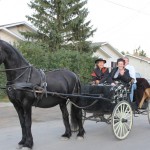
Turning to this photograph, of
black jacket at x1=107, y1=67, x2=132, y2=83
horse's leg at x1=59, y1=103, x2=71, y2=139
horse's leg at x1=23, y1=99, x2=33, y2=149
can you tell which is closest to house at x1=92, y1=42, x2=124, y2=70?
black jacket at x1=107, y1=67, x2=132, y2=83

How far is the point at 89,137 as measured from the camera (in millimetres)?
9031

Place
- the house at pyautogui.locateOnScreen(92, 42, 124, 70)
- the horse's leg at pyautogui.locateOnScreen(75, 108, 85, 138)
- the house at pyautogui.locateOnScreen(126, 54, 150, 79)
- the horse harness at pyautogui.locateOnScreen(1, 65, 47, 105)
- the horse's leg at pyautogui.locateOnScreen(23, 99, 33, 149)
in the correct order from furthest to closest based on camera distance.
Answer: the house at pyautogui.locateOnScreen(126, 54, 150, 79) → the house at pyautogui.locateOnScreen(92, 42, 124, 70) → the horse's leg at pyautogui.locateOnScreen(75, 108, 85, 138) → the horse's leg at pyautogui.locateOnScreen(23, 99, 33, 149) → the horse harness at pyautogui.locateOnScreen(1, 65, 47, 105)

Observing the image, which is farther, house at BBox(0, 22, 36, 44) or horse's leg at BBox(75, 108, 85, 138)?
house at BBox(0, 22, 36, 44)

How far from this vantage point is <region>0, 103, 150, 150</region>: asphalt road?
800 centimetres

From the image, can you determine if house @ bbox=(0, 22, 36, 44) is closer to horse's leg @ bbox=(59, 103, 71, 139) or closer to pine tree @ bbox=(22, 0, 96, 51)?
pine tree @ bbox=(22, 0, 96, 51)

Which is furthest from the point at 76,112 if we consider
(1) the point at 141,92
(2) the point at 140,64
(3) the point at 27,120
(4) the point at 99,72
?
(2) the point at 140,64

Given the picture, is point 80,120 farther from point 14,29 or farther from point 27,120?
point 14,29

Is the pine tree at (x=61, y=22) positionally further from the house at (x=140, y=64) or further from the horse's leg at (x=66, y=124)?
the house at (x=140, y=64)

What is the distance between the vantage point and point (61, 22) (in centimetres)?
3309

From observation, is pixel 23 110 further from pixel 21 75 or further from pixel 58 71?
pixel 58 71

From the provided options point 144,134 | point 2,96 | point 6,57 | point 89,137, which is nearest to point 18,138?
point 89,137

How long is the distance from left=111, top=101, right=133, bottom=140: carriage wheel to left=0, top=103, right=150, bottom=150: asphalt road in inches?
7.2

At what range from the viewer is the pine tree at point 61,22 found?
32.5 meters

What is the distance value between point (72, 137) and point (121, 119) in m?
1.29
